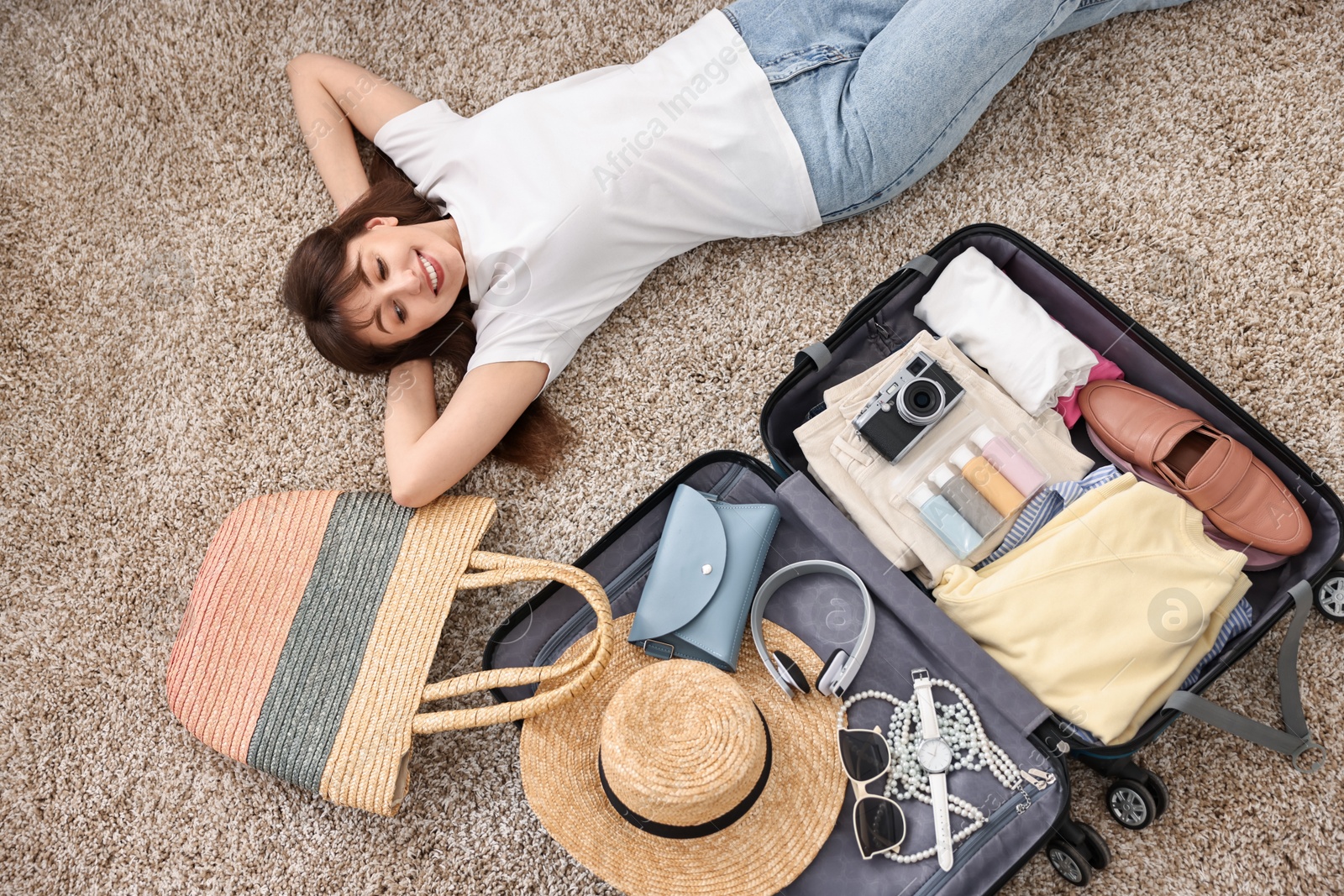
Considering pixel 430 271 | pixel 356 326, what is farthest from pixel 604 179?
pixel 356 326

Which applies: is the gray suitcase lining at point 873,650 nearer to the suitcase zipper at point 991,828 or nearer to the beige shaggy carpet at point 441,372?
the suitcase zipper at point 991,828

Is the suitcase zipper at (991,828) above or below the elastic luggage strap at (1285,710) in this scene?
below

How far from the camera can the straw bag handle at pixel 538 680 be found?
1019 millimetres

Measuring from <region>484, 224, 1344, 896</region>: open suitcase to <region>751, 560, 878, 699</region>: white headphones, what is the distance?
26 millimetres

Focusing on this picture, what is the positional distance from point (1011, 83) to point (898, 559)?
0.91 m

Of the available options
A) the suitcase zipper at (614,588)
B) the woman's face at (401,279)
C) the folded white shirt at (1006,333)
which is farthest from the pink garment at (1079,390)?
the woman's face at (401,279)

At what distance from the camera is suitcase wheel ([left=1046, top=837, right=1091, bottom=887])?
42.9 inches

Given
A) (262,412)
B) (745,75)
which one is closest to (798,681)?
(745,75)

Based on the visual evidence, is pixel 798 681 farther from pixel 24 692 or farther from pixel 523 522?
pixel 24 692

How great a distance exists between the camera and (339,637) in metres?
1.13

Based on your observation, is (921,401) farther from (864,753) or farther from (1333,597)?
(1333,597)

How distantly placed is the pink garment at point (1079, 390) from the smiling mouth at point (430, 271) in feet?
3.17

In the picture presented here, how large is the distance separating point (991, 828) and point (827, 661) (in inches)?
11.5

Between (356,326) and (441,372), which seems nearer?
(356,326)
